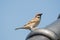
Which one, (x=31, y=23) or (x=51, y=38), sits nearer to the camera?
(x=51, y=38)

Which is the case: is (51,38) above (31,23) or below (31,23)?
below

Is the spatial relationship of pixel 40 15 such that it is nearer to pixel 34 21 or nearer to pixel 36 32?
pixel 34 21

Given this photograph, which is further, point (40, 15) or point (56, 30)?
point (40, 15)

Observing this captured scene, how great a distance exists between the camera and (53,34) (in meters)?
0.63

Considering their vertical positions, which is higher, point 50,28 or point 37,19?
point 37,19

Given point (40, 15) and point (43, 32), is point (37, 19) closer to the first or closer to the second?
point (40, 15)

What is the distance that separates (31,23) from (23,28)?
10cm

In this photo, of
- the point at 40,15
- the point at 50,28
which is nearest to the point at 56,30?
the point at 50,28

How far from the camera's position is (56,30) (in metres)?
0.65

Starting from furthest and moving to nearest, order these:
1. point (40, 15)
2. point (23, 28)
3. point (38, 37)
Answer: point (23, 28) → point (40, 15) → point (38, 37)

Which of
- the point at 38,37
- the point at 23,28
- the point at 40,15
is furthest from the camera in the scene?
the point at 23,28

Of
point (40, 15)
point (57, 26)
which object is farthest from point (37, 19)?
point (57, 26)

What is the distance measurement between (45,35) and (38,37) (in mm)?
34

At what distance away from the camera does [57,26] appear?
694mm
